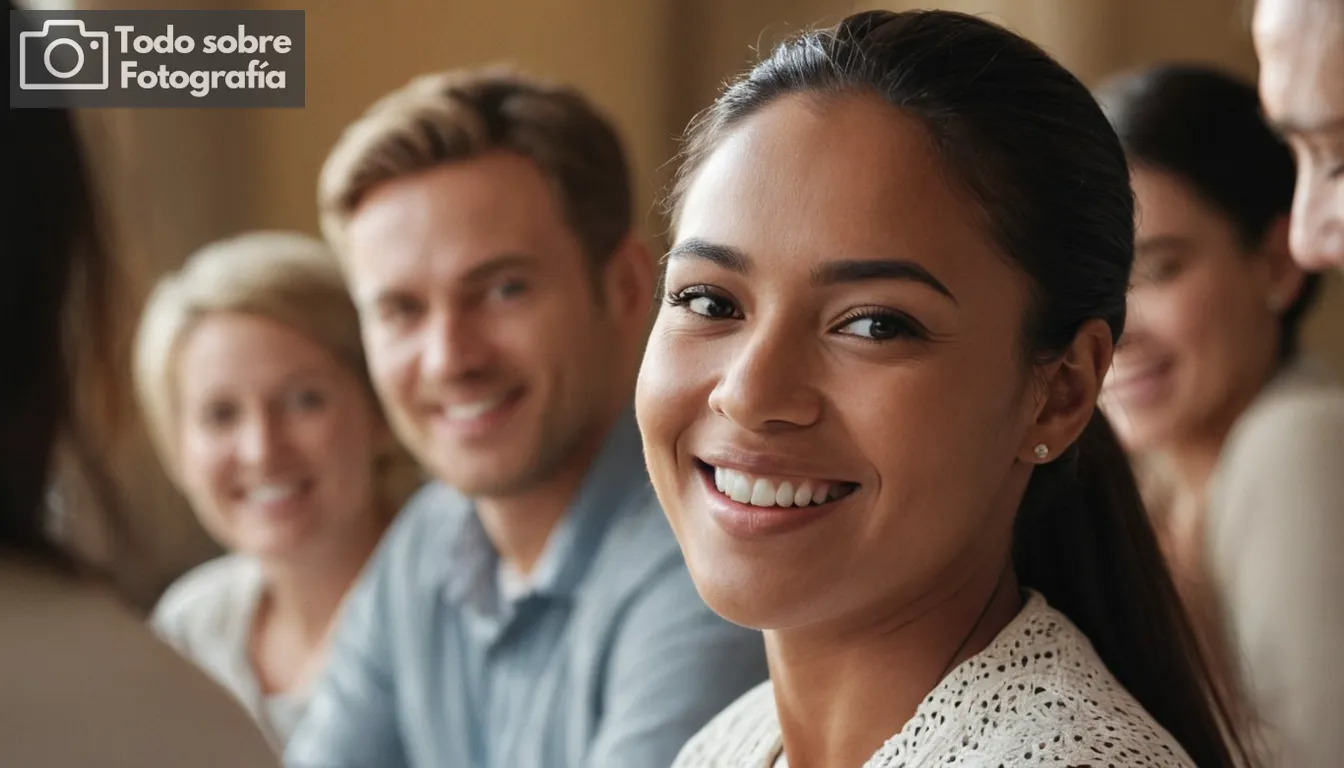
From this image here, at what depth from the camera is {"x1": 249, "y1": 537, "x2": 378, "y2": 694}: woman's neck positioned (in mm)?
2258

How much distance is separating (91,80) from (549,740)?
1308mm

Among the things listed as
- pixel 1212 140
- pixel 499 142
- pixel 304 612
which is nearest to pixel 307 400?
pixel 304 612

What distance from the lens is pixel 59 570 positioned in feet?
2.52

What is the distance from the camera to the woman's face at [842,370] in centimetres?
96

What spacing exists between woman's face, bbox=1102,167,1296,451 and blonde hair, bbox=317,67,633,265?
65 centimetres

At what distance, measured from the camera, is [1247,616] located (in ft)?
5.06

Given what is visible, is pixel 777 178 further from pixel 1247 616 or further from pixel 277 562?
pixel 277 562

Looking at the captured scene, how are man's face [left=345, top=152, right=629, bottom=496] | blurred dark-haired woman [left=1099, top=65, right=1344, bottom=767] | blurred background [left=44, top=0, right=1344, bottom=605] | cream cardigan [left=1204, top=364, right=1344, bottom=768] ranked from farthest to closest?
blurred background [left=44, top=0, right=1344, bottom=605]
man's face [left=345, top=152, right=629, bottom=496]
blurred dark-haired woman [left=1099, top=65, right=1344, bottom=767]
cream cardigan [left=1204, top=364, right=1344, bottom=768]

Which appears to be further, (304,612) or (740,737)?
(304,612)

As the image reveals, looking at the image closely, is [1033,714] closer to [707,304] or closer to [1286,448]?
[707,304]

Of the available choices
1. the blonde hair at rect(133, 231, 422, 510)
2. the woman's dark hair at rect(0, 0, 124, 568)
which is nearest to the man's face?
the blonde hair at rect(133, 231, 422, 510)

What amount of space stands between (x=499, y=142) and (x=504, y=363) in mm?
265

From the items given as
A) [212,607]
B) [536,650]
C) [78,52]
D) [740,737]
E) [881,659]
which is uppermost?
[78,52]

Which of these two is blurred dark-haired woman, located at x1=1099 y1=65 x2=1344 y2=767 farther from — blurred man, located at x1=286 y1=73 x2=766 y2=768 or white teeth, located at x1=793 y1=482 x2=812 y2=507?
white teeth, located at x1=793 y1=482 x2=812 y2=507
